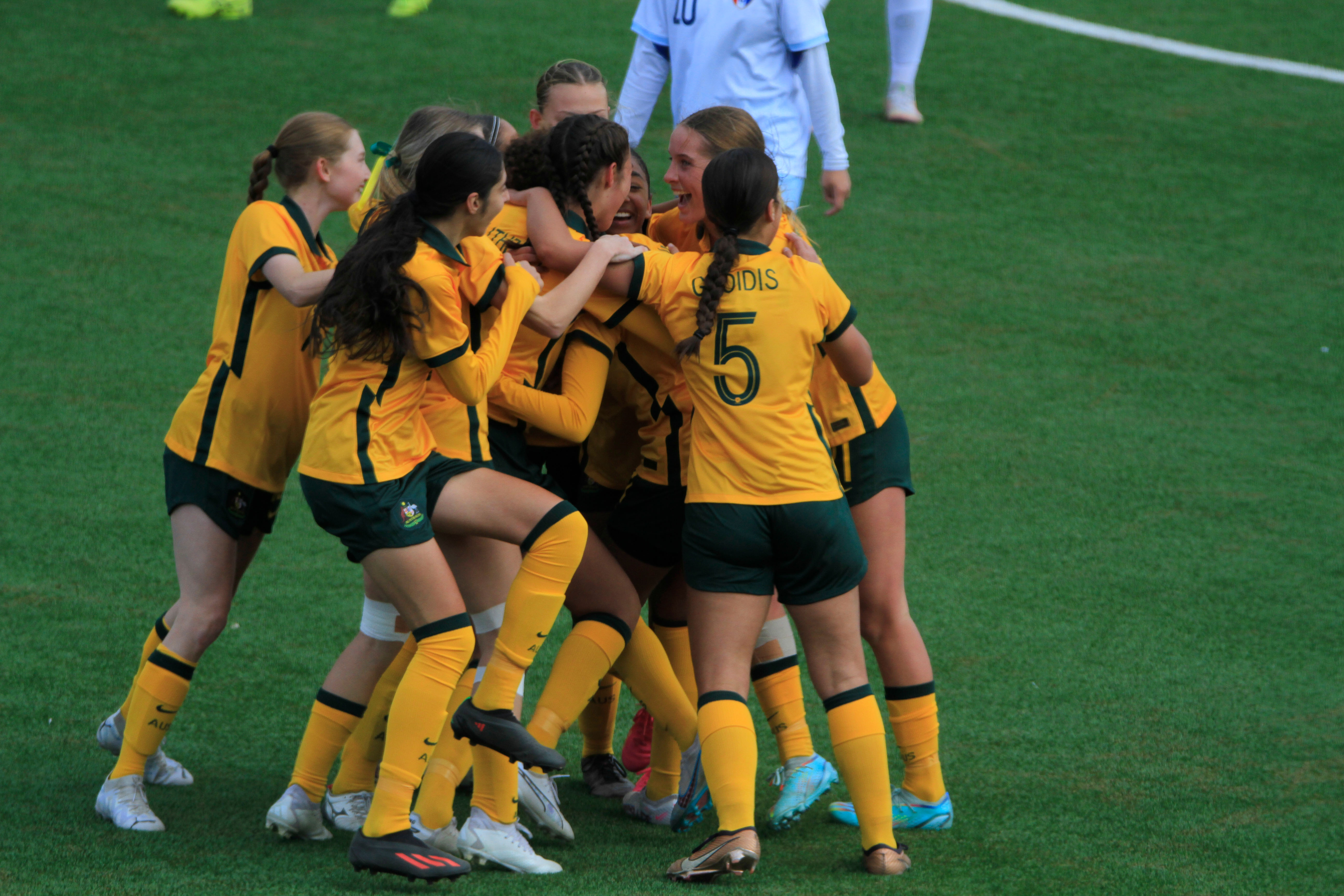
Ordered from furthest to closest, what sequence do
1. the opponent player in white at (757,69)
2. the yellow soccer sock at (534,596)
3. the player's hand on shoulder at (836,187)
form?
the opponent player in white at (757,69)
the player's hand on shoulder at (836,187)
the yellow soccer sock at (534,596)

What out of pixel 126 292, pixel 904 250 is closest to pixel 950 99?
pixel 904 250

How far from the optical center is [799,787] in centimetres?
330

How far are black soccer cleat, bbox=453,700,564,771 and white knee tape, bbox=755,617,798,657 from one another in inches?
29.5

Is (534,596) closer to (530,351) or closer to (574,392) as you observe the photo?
(574,392)

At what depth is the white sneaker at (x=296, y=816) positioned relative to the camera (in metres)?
3.16

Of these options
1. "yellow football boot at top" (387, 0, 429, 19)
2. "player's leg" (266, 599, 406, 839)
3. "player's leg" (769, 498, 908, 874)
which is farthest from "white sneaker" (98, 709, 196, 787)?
"yellow football boot at top" (387, 0, 429, 19)

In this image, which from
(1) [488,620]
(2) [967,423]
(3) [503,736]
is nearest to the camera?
(3) [503,736]

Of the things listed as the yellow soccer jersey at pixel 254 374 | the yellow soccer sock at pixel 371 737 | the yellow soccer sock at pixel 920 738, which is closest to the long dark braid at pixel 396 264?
the yellow soccer jersey at pixel 254 374

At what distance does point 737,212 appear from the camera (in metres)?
3.02

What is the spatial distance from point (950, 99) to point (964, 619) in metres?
6.55

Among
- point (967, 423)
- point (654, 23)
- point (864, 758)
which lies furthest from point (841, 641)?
point (967, 423)

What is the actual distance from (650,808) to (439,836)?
2.08 feet

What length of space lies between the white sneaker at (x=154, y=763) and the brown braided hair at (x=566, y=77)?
198 cm

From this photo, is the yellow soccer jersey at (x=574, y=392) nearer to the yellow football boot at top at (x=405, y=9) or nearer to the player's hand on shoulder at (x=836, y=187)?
the player's hand on shoulder at (x=836, y=187)
